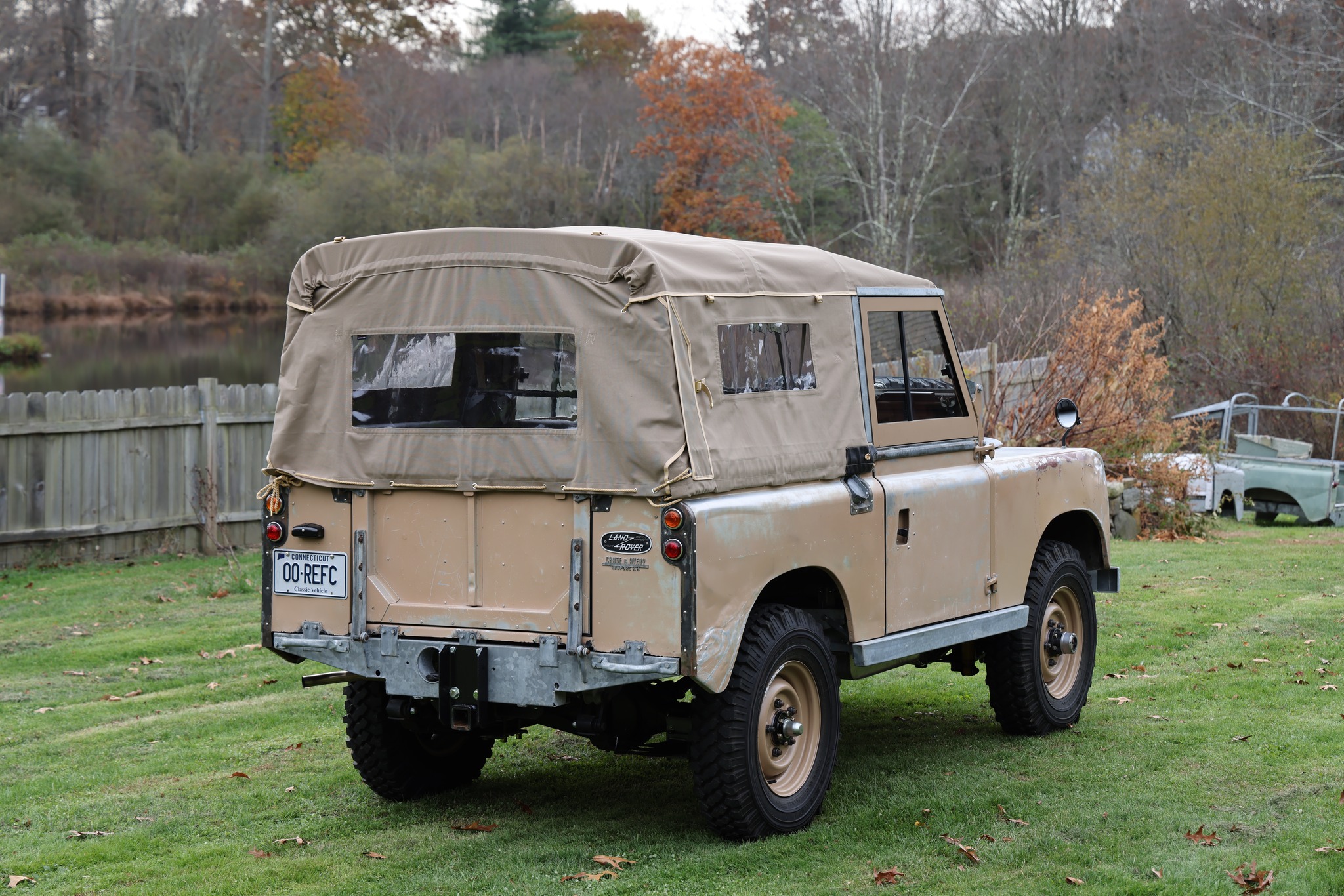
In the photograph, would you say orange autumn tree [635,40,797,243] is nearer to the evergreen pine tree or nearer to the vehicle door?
the evergreen pine tree

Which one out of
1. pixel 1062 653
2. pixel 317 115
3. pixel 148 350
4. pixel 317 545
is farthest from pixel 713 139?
pixel 317 545

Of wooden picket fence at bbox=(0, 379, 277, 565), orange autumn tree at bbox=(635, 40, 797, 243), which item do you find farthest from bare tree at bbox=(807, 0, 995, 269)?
wooden picket fence at bbox=(0, 379, 277, 565)

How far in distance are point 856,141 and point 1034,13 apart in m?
13.5

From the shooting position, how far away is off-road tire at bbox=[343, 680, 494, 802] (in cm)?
657

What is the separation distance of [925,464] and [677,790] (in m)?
2.03

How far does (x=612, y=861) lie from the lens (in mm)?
5715

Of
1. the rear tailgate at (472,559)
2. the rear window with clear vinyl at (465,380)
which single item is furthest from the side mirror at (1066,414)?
the rear tailgate at (472,559)

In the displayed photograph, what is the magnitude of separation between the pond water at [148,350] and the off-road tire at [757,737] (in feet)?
87.4

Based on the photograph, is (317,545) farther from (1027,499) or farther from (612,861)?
(1027,499)

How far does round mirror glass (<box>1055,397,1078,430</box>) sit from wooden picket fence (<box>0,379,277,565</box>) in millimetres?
10003

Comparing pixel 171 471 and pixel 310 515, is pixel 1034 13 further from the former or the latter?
pixel 310 515

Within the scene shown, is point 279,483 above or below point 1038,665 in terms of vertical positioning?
above

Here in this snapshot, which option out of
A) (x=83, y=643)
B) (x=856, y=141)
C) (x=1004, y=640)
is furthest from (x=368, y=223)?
(x=1004, y=640)

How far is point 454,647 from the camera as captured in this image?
5.77 metres
